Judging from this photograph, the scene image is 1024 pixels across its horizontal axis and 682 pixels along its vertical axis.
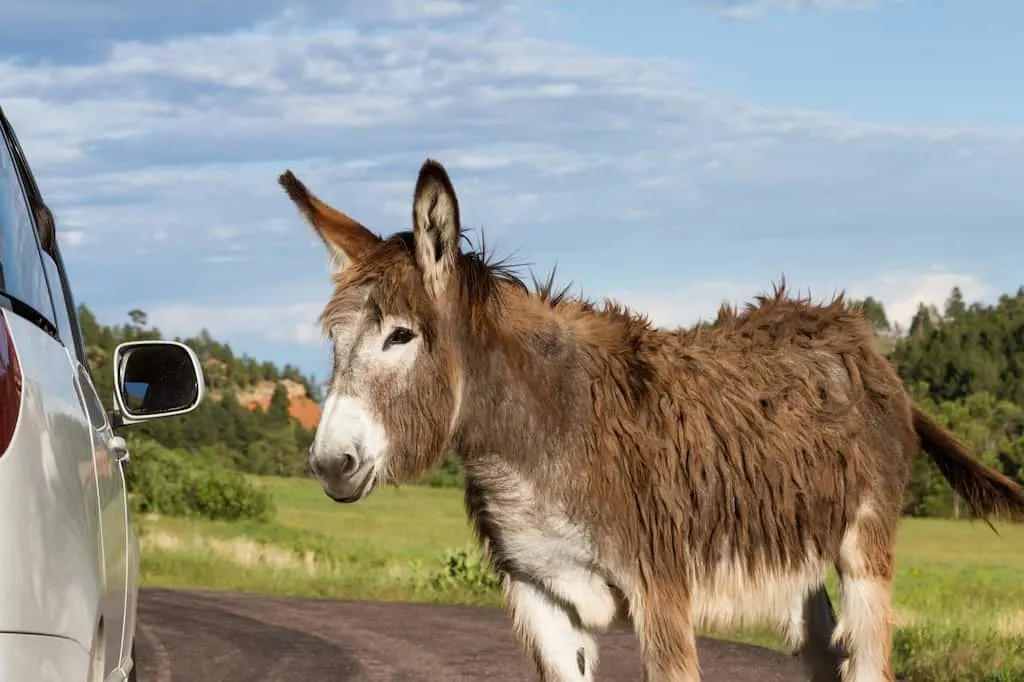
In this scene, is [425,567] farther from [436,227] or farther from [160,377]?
[160,377]

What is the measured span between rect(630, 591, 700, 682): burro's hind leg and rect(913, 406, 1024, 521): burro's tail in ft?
9.42

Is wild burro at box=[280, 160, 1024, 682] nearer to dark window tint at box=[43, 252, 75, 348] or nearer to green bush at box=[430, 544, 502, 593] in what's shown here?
dark window tint at box=[43, 252, 75, 348]

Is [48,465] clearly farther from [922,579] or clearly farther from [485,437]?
[922,579]

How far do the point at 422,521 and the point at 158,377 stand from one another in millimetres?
41755

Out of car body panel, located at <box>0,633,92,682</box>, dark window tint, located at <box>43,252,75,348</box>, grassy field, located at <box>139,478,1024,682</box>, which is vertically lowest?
grassy field, located at <box>139,478,1024,682</box>

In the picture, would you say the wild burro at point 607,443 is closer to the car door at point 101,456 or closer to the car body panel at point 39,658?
the car door at point 101,456

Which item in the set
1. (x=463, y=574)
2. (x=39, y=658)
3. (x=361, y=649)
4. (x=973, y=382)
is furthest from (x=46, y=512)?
(x=973, y=382)

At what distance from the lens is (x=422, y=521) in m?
47.1

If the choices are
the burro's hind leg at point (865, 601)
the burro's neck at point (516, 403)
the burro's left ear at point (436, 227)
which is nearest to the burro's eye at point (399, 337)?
the burro's left ear at point (436, 227)

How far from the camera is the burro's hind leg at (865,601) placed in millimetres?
7602

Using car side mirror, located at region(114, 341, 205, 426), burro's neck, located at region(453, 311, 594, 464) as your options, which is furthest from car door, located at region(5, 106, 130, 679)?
burro's neck, located at region(453, 311, 594, 464)

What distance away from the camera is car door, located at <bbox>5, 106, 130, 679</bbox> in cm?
439

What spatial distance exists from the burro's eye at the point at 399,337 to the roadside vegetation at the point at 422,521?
2.99 feet

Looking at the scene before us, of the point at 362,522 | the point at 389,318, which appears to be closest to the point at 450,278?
the point at 389,318
